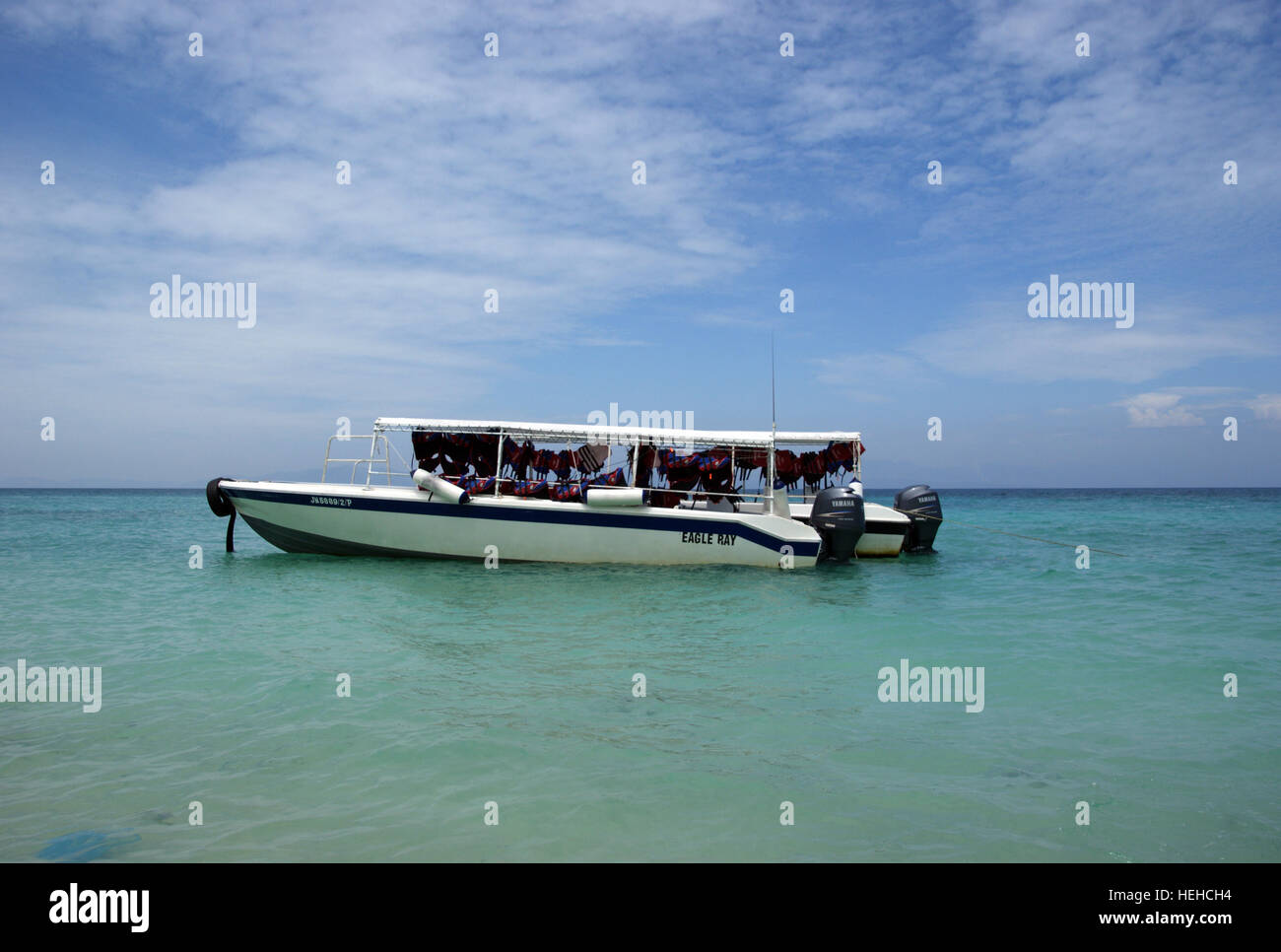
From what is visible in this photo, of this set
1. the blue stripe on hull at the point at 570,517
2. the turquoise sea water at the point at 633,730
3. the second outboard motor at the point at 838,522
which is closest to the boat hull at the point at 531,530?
the blue stripe on hull at the point at 570,517

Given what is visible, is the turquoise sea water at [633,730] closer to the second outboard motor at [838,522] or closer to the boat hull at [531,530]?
the boat hull at [531,530]

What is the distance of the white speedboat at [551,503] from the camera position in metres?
17.4

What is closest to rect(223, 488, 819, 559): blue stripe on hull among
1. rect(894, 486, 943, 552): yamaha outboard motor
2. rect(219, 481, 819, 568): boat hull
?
rect(219, 481, 819, 568): boat hull

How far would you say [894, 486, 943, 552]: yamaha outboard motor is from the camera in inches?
888

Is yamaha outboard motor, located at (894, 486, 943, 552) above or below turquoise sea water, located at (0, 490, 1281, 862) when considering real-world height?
above

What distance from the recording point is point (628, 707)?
753cm

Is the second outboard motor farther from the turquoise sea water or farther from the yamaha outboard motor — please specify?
the turquoise sea water

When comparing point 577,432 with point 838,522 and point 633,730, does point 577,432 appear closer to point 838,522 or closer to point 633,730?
point 838,522

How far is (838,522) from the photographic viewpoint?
750 inches

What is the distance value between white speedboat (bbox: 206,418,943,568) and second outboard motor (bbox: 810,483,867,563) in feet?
0.17

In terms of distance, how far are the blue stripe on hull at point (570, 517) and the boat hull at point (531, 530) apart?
0.07 ft
